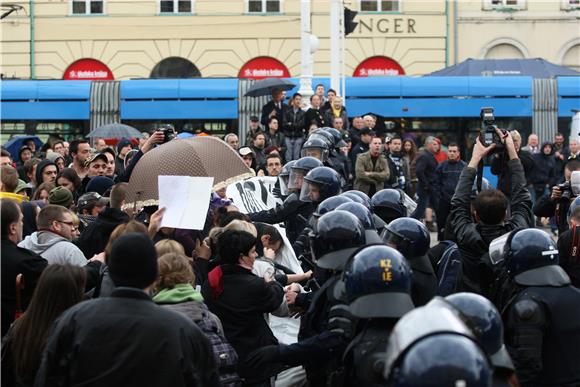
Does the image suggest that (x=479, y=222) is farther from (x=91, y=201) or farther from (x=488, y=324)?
A: (x=91, y=201)

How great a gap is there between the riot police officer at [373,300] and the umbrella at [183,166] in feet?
13.1

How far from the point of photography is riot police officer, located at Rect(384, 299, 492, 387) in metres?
3.06

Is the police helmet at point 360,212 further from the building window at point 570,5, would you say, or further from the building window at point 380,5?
the building window at point 570,5

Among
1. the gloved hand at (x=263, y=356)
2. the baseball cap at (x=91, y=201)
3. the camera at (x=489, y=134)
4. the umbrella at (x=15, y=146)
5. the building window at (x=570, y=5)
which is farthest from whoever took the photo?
the building window at (x=570, y=5)

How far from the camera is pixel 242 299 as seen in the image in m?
6.64

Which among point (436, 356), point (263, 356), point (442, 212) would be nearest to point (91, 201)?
point (263, 356)

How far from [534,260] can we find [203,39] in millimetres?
34187

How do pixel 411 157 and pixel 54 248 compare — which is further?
pixel 411 157

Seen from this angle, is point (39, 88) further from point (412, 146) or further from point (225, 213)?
point (225, 213)

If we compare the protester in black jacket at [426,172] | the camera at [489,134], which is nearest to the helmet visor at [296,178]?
the camera at [489,134]

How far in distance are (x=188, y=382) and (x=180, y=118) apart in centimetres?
2353

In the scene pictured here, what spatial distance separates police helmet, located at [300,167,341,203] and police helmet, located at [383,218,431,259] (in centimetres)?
233

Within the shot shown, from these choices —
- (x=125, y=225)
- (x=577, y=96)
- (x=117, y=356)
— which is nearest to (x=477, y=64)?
(x=577, y=96)

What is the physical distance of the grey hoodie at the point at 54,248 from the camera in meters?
7.13
